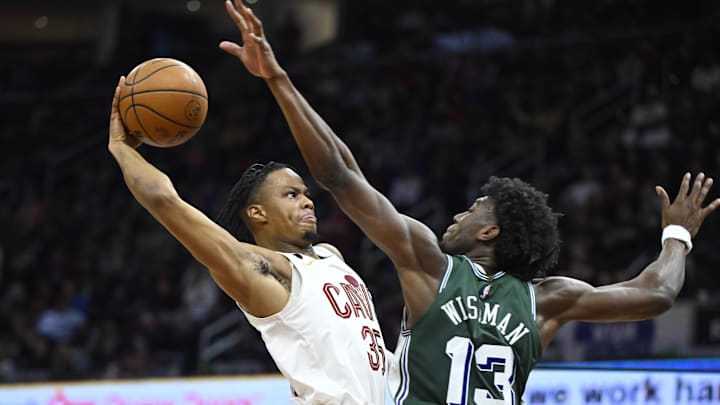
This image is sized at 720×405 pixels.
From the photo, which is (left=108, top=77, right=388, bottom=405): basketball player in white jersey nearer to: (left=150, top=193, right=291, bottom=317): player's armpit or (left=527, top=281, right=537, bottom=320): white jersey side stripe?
(left=150, top=193, right=291, bottom=317): player's armpit

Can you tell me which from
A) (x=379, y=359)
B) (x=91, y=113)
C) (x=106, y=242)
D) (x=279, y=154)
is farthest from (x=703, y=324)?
(x=91, y=113)

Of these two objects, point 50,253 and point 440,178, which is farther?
point 50,253

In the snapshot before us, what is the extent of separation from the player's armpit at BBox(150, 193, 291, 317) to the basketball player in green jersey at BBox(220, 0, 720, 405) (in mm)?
497

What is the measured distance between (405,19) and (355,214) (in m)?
14.6

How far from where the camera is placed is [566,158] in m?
12.9

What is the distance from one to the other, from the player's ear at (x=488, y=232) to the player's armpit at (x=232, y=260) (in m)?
0.78

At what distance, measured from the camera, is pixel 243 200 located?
492cm

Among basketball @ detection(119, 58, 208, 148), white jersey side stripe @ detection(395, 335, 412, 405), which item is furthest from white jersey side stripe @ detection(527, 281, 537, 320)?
basketball @ detection(119, 58, 208, 148)

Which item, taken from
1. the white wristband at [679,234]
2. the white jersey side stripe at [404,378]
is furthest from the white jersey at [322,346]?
the white wristband at [679,234]

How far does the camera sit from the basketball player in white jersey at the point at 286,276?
4.13 m

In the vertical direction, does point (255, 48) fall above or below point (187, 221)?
above

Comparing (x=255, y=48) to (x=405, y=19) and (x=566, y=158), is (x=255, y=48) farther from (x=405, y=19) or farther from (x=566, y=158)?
(x=405, y=19)

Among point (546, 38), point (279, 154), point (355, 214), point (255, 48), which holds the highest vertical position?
point (255, 48)

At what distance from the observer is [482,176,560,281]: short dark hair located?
13.9 feet
